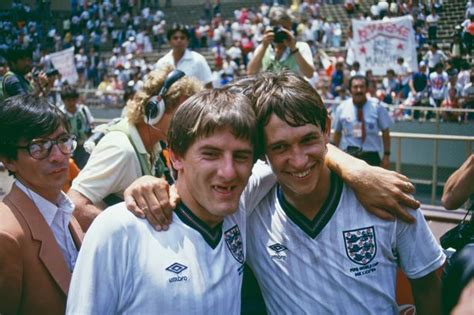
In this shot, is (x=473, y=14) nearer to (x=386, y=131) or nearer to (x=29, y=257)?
(x=386, y=131)

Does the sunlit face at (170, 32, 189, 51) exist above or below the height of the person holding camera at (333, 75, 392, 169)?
above

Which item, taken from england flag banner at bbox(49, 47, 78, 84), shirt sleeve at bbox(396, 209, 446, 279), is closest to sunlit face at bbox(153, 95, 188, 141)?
shirt sleeve at bbox(396, 209, 446, 279)

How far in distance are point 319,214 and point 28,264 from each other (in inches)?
42.1

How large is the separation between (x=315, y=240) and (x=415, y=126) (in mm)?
10147

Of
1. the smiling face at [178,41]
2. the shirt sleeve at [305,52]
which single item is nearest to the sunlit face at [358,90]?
the shirt sleeve at [305,52]

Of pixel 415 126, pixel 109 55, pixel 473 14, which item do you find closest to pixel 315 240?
pixel 415 126

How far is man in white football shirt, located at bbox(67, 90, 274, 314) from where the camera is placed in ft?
5.95

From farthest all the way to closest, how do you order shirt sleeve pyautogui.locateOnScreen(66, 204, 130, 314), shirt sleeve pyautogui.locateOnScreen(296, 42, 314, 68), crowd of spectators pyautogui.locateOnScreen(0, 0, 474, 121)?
crowd of spectators pyautogui.locateOnScreen(0, 0, 474, 121), shirt sleeve pyautogui.locateOnScreen(296, 42, 314, 68), shirt sleeve pyautogui.locateOnScreen(66, 204, 130, 314)

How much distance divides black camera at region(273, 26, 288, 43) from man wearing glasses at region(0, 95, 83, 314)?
151 inches

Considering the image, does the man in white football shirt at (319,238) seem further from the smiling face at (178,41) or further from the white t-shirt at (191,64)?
the smiling face at (178,41)

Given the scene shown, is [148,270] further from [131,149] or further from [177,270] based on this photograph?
[131,149]

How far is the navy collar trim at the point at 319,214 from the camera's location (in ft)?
A: 7.01

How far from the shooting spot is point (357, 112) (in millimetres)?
7480

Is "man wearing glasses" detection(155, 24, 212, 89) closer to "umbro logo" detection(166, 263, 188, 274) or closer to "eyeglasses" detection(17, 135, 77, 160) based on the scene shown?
"eyeglasses" detection(17, 135, 77, 160)
